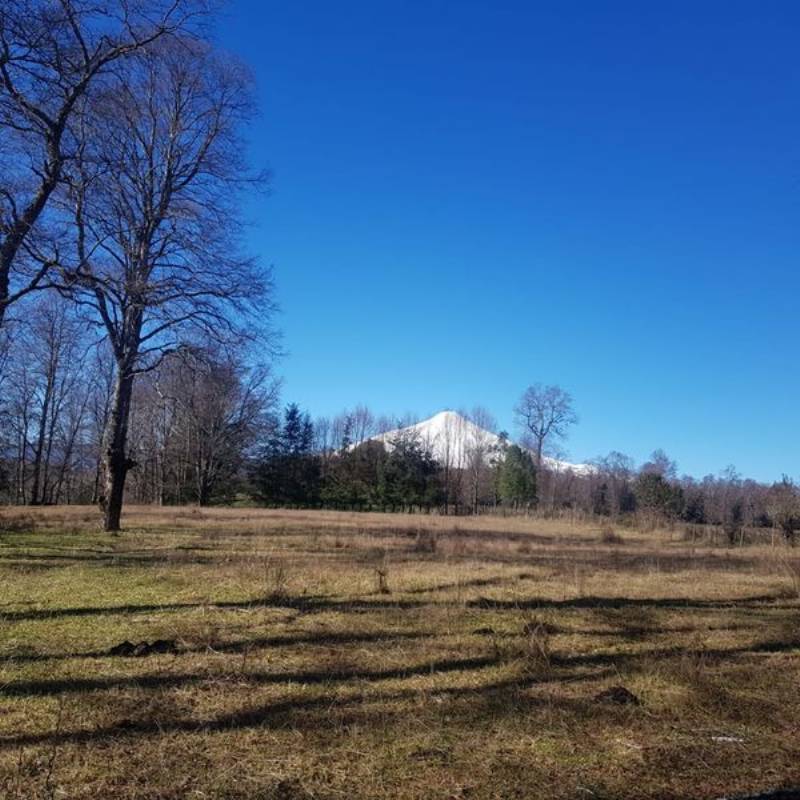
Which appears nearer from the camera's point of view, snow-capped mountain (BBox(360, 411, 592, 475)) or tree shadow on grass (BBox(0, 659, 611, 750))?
tree shadow on grass (BBox(0, 659, 611, 750))

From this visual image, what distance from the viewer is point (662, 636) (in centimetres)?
735

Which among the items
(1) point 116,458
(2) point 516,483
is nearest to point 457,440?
(2) point 516,483

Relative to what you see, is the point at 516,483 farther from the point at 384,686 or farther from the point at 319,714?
the point at 319,714

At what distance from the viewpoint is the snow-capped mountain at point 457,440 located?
86250 mm

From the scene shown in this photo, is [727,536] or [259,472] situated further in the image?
[259,472]

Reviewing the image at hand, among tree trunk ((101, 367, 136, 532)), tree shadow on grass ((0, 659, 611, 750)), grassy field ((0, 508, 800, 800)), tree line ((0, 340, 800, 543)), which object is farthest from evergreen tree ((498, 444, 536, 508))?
tree shadow on grass ((0, 659, 611, 750))

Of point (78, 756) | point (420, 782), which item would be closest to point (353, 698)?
point (420, 782)

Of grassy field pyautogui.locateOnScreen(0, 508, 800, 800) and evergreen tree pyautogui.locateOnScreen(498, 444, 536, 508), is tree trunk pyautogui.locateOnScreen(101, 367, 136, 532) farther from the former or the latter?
evergreen tree pyautogui.locateOnScreen(498, 444, 536, 508)

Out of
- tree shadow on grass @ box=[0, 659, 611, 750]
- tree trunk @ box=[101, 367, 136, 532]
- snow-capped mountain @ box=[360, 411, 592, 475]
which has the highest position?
snow-capped mountain @ box=[360, 411, 592, 475]

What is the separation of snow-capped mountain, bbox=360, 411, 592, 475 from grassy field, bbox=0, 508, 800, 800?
67902mm

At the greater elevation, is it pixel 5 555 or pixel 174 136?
pixel 174 136

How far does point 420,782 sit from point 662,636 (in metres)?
4.55

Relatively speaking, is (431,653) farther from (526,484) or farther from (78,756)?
(526,484)

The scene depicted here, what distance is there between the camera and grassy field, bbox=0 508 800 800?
3.71m
